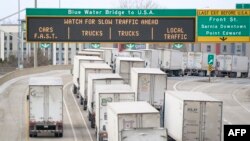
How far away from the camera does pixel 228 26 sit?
41062 mm

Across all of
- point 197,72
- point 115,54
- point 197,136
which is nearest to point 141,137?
point 197,136

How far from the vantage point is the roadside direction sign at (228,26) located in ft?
134

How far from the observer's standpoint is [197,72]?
92312 millimetres

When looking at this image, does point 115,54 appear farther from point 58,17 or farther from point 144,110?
point 144,110

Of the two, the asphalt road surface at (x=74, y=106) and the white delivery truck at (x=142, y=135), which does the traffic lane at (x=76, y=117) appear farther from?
→ the white delivery truck at (x=142, y=135)

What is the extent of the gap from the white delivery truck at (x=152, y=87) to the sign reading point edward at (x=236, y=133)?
2538cm

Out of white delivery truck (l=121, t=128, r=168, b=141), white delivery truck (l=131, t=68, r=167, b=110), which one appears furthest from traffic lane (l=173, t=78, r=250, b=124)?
white delivery truck (l=121, t=128, r=168, b=141)

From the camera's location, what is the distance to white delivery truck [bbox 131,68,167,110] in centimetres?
4100

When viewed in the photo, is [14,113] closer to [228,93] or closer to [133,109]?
[133,109]

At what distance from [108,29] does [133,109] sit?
11.3m

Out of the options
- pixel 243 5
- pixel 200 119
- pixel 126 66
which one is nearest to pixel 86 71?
pixel 126 66

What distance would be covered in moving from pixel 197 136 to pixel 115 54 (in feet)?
149

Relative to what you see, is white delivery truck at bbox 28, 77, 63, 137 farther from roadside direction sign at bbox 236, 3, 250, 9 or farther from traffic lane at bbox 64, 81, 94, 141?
roadside direction sign at bbox 236, 3, 250, 9

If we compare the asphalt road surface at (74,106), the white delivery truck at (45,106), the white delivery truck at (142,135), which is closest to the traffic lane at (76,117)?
the asphalt road surface at (74,106)
